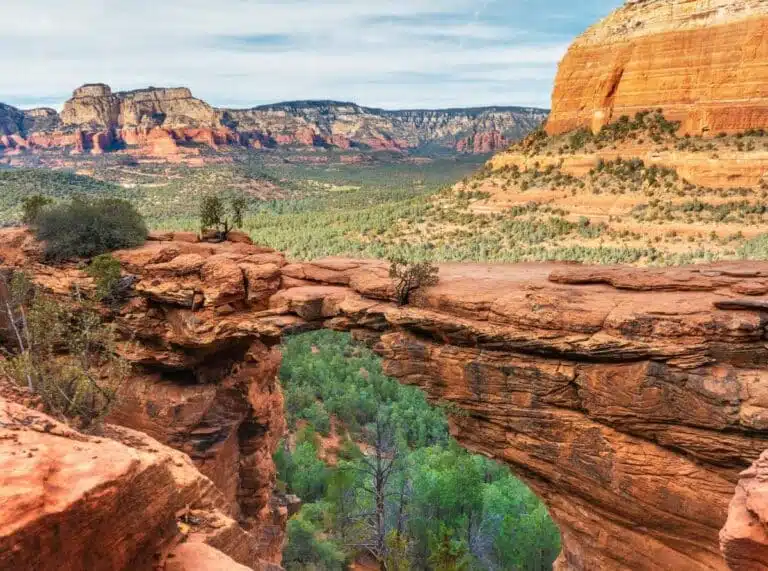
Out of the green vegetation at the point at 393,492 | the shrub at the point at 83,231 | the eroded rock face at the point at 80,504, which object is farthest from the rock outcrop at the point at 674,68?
the eroded rock face at the point at 80,504

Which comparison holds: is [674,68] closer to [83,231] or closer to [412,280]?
[412,280]

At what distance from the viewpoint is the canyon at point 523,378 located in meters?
9.54

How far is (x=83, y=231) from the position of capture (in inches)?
635

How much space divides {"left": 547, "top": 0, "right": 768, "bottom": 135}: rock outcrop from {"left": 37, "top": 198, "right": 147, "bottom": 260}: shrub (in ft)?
153

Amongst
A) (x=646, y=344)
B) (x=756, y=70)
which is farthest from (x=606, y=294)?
(x=756, y=70)

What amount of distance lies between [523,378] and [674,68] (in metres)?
47.6

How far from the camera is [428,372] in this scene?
13.0 m

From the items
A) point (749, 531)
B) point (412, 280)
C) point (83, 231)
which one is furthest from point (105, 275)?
point (749, 531)

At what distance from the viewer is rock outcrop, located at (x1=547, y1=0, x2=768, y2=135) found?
44.2m

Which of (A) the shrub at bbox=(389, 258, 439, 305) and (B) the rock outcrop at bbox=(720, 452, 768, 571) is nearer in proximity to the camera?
(B) the rock outcrop at bbox=(720, 452, 768, 571)

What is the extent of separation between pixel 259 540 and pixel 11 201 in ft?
228

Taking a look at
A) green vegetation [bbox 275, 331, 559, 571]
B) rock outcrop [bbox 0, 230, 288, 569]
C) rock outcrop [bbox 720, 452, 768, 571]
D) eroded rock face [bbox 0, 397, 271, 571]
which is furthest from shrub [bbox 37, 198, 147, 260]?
rock outcrop [bbox 720, 452, 768, 571]

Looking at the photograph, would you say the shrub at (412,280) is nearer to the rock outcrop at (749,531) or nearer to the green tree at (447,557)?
the rock outcrop at (749,531)

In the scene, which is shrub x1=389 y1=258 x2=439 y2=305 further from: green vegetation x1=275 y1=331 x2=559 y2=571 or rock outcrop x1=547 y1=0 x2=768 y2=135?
rock outcrop x1=547 y1=0 x2=768 y2=135
